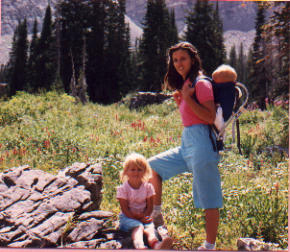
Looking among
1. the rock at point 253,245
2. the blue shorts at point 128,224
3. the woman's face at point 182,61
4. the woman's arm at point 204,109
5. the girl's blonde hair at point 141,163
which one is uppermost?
the woman's face at point 182,61

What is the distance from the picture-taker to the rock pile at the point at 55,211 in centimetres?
277

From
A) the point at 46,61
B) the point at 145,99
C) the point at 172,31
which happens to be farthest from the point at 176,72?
the point at 46,61

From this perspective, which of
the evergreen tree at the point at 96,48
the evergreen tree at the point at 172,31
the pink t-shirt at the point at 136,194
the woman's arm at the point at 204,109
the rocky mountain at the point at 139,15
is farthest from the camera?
the evergreen tree at the point at 96,48

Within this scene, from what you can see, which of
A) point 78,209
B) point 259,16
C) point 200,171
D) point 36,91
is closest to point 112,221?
point 78,209

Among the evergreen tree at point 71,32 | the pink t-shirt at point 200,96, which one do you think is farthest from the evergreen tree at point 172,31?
the pink t-shirt at point 200,96

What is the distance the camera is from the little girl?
286 cm

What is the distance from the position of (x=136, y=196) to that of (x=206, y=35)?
3.17m

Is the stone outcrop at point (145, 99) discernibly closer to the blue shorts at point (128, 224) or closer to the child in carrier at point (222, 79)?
the blue shorts at point (128, 224)

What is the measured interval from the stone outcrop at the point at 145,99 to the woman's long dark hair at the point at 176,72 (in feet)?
10.3

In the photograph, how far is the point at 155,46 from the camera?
512 cm

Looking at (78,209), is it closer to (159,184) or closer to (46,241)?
(46,241)

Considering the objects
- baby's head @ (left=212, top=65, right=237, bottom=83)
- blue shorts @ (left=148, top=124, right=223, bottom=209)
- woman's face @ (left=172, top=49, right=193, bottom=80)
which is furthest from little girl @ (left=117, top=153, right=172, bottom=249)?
baby's head @ (left=212, top=65, right=237, bottom=83)

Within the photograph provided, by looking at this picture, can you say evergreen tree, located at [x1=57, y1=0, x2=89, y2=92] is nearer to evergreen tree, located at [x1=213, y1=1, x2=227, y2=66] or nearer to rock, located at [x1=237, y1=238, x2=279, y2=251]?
evergreen tree, located at [x1=213, y1=1, x2=227, y2=66]

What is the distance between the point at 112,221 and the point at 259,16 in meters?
4.29
